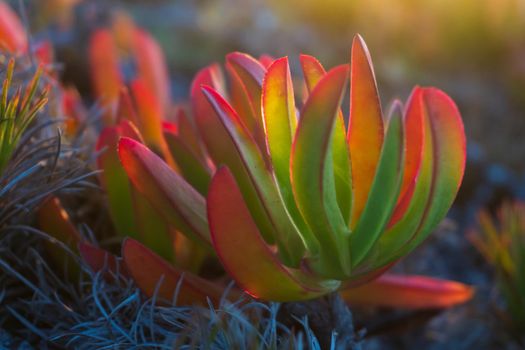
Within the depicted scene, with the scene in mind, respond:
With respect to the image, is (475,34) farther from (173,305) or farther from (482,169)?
(173,305)

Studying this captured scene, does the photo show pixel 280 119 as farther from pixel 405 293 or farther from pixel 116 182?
pixel 405 293

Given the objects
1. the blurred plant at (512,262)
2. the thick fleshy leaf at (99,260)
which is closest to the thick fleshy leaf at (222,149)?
the thick fleshy leaf at (99,260)

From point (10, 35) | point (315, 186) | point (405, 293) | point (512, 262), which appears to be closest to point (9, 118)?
point (315, 186)

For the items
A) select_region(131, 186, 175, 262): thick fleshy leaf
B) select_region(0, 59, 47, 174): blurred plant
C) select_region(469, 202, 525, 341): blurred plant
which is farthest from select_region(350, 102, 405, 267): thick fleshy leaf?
select_region(469, 202, 525, 341): blurred plant

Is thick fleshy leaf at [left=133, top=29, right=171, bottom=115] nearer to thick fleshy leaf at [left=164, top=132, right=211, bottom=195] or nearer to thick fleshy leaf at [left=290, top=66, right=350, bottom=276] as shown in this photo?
thick fleshy leaf at [left=164, top=132, right=211, bottom=195]

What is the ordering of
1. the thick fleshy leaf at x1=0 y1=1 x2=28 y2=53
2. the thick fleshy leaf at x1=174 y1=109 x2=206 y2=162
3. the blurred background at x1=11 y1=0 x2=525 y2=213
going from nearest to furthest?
1. the thick fleshy leaf at x1=174 y1=109 x2=206 y2=162
2. the thick fleshy leaf at x1=0 y1=1 x2=28 y2=53
3. the blurred background at x1=11 y1=0 x2=525 y2=213

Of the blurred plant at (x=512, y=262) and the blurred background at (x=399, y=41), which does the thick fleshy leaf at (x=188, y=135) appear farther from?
the blurred background at (x=399, y=41)
